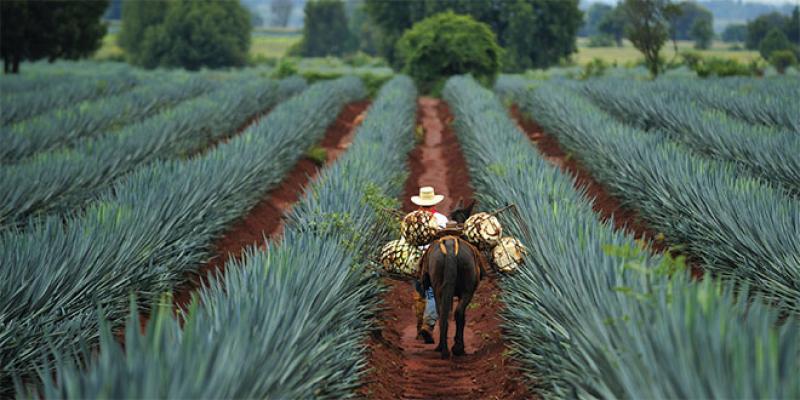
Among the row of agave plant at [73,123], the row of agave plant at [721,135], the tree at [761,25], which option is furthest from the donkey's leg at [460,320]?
the tree at [761,25]

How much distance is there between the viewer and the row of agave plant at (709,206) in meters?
7.93

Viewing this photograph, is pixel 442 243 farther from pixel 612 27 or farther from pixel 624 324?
pixel 612 27

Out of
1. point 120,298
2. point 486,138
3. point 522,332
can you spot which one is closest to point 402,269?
point 522,332

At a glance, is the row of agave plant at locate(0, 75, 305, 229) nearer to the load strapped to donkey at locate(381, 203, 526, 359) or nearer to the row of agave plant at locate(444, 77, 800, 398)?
the load strapped to donkey at locate(381, 203, 526, 359)

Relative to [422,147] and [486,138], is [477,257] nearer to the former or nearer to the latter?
[486,138]

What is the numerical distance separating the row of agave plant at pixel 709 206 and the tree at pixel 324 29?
317ft

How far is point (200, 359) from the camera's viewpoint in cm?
420

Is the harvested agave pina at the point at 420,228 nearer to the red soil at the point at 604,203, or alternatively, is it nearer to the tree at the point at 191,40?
the red soil at the point at 604,203

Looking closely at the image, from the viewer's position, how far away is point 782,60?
54188 mm

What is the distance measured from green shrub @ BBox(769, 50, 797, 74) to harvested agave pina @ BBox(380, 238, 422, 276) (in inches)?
1942

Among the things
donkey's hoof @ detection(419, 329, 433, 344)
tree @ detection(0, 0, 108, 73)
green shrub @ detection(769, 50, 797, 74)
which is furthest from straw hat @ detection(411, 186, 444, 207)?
green shrub @ detection(769, 50, 797, 74)

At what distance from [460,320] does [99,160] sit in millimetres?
7961

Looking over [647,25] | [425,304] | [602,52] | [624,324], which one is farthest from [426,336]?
[602,52]

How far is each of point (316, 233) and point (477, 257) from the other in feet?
5.05
